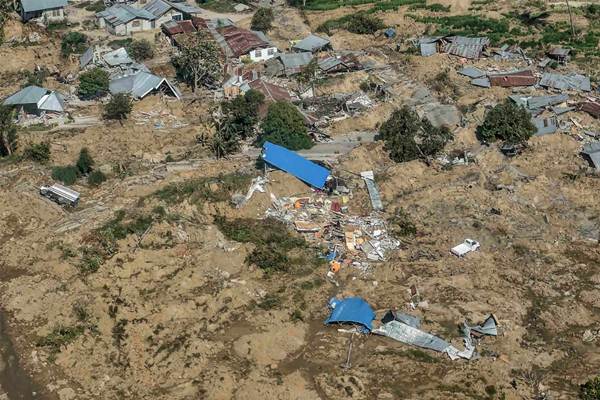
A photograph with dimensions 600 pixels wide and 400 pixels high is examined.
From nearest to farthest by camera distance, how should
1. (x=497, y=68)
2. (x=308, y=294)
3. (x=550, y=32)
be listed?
(x=308, y=294) → (x=497, y=68) → (x=550, y=32)

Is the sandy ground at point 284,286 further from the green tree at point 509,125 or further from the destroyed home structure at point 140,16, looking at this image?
the destroyed home structure at point 140,16

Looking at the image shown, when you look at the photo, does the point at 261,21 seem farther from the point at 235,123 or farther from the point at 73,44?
the point at 235,123

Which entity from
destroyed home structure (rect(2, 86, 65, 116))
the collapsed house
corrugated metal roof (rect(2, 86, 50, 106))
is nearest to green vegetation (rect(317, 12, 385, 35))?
the collapsed house

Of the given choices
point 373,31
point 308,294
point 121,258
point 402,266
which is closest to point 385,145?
point 402,266

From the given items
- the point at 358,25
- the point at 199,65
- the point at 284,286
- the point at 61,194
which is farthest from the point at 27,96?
the point at 358,25

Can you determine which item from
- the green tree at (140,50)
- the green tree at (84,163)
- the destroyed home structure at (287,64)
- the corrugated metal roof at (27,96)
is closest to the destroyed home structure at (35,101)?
the corrugated metal roof at (27,96)

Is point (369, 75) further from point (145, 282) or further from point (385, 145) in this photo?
point (145, 282)

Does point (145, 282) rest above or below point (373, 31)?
above
